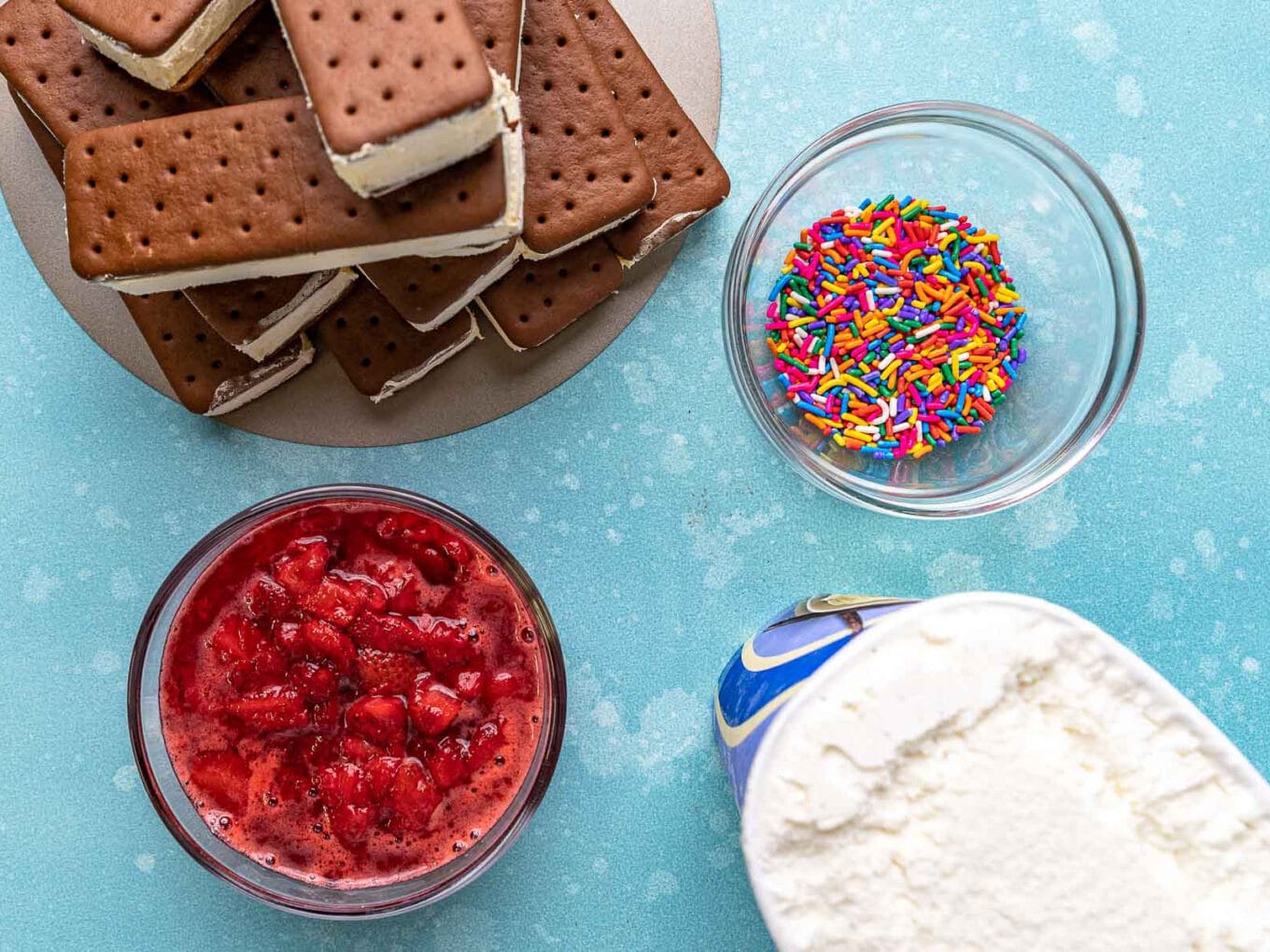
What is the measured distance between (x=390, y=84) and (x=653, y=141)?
17.3 inches

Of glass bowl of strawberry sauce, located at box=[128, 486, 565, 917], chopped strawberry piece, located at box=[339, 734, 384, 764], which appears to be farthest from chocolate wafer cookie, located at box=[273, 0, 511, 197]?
chopped strawberry piece, located at box=[339, 734, 384, 764]

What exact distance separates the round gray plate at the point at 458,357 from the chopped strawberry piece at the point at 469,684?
0.36 m

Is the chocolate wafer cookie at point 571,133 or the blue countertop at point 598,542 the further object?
the blue countertop at point 598,542

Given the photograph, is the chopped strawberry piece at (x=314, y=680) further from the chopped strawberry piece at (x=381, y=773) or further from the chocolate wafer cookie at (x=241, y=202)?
the chocolate wafer cookie at (x=241, y=202)

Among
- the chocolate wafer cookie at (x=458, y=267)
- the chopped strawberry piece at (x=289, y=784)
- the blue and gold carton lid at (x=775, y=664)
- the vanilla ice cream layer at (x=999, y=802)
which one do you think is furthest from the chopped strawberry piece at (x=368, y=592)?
the vanilla ice cream layer at (x=999, y=802)

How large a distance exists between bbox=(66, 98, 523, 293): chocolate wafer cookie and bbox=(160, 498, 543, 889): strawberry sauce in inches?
14.1

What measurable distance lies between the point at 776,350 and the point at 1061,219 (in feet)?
1.55

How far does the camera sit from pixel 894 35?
62.3 inches

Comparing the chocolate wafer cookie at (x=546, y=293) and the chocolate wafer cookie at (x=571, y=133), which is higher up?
the chocolate wafer cookie at (x=571, y=133)

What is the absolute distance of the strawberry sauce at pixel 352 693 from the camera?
1347 millimetres

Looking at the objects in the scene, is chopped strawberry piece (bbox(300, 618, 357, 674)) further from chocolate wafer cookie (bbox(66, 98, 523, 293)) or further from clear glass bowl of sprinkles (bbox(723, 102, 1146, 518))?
clear glass bowl of sprinkles (bbox(723, 102, 1146, 518))

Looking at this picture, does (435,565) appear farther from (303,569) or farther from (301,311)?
(301,311)

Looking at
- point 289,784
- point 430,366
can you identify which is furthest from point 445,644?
point 430,366

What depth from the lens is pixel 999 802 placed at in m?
1.04
